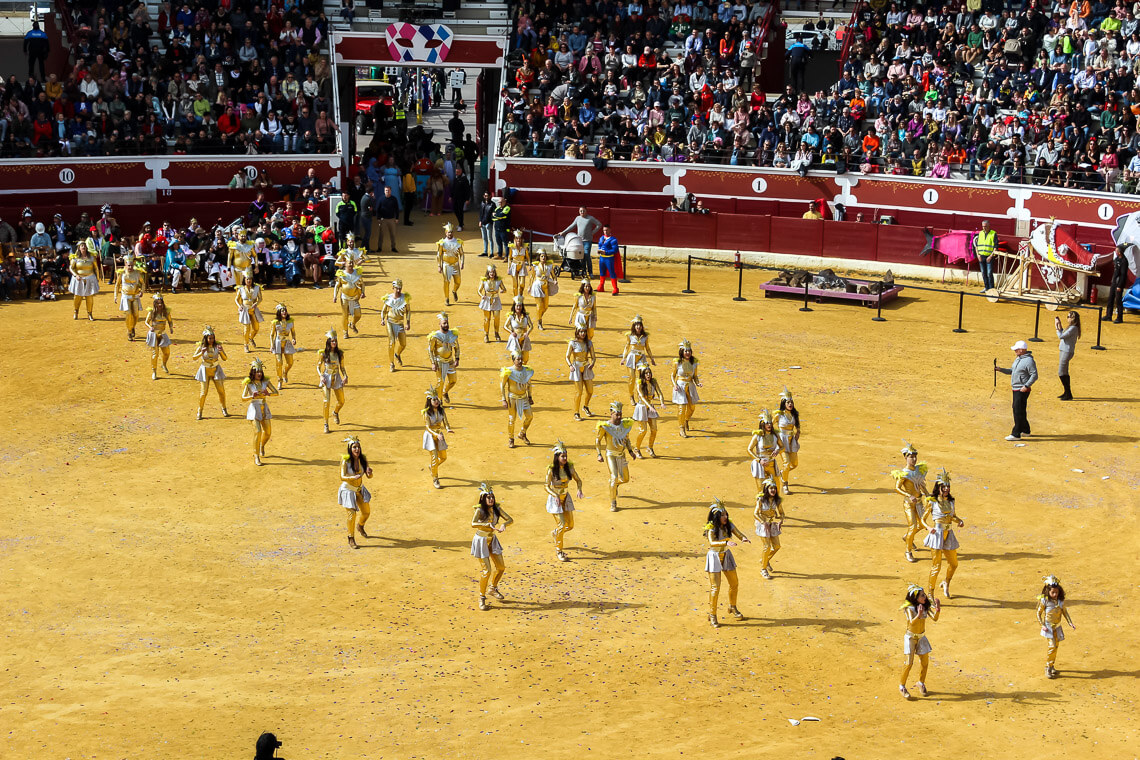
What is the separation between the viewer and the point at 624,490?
23.8m

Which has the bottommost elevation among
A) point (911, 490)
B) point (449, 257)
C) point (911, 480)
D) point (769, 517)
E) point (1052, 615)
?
point (1052, 615)

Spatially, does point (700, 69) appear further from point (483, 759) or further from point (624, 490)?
point (483, 759)

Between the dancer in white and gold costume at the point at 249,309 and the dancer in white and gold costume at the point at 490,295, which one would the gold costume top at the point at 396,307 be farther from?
the dancer in white and gold costume at the point at 249,309

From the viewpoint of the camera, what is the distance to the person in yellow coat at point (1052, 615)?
17172mm

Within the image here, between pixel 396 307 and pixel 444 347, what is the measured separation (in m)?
3.09

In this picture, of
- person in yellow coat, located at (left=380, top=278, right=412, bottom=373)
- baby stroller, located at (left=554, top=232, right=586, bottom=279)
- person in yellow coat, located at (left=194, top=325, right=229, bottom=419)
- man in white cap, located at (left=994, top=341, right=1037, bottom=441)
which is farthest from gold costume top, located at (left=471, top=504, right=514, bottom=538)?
baby stroller, located at (left=554, top=232, right=586, bottom=279)

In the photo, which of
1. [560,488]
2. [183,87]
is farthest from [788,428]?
[183,87]

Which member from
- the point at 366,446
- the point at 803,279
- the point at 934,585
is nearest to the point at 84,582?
the point at 366,446

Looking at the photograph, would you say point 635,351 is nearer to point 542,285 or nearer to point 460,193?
point 542,285

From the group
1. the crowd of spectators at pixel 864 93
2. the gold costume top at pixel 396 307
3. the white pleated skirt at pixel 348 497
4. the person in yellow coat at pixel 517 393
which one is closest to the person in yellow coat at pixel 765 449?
the person in yellow coat at pixel 517 393

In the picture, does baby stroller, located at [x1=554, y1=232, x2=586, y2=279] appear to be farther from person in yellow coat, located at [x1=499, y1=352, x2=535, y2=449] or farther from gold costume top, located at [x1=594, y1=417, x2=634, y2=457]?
gold costume top, located at [x1=594, y1=417, x2=634, y2=457]

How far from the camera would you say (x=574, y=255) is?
3859 cm

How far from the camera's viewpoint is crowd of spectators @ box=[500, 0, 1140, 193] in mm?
39062

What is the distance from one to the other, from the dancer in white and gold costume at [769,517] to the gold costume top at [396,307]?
38.2 ft
